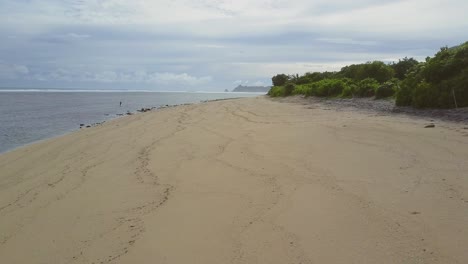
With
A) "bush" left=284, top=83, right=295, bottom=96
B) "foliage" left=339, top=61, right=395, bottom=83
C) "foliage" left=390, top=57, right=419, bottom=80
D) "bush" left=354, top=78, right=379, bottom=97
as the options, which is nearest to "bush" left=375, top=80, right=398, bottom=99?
"bush" left=354, top=78, right=379, bottom=97

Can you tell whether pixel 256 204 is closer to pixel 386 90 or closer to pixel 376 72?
pixel 386 90

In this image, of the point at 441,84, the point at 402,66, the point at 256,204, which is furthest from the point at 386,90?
the point at 256,204

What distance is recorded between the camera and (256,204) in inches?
195

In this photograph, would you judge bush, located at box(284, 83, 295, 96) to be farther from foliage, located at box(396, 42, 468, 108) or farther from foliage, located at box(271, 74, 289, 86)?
foliage, located at box(396, 42, 468, 108)

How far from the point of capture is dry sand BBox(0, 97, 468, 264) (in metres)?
3.75

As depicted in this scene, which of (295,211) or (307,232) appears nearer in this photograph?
(307,232)

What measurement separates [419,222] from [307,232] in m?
1.13

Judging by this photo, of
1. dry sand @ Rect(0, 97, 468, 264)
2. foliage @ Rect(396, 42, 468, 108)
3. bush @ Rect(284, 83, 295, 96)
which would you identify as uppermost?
foliage @ Rect(396, 42, 468, 108)

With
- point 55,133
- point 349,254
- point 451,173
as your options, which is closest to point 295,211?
point 349,254

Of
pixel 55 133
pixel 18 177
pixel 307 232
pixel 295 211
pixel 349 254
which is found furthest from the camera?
pixel 55 133

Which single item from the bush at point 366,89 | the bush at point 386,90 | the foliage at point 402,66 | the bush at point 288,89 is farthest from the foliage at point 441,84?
the bush at point 288,89

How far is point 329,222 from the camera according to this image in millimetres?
4254

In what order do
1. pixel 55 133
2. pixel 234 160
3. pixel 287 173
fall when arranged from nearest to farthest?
1. pixel 287 173
2. pixel 234 160
3. pixel 55 133

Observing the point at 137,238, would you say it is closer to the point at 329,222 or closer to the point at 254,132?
the point at 329,222
